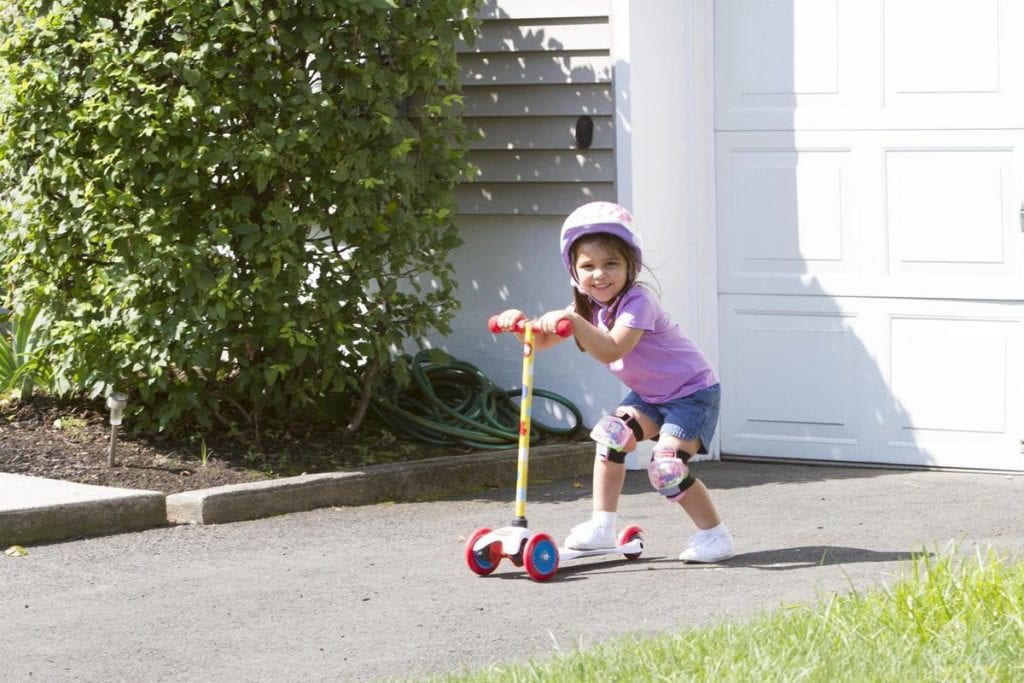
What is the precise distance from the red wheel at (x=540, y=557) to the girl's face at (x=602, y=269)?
91 centimetres

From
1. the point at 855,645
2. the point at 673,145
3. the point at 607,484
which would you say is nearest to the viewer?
the point at 855,645

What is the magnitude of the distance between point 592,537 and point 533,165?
2827 mm

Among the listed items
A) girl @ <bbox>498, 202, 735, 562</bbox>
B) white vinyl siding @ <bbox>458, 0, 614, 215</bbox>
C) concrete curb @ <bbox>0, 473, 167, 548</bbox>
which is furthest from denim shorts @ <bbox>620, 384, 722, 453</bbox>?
white vinyl siding @ <bbox>458, 0, 614, 215</bbox>

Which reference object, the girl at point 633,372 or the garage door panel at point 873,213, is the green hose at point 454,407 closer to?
the garage door panel at point 873,213

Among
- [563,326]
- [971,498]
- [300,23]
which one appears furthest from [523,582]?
[300,23]

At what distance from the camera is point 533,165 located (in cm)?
860

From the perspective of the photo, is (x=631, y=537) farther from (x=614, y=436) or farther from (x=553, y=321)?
(x=553, y=321)

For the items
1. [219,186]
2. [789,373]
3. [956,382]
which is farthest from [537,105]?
[956,382]

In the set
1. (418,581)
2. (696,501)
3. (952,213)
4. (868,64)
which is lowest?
(418,581)

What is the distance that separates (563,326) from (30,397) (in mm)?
3789

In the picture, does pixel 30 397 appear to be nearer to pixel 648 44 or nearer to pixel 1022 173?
pixel 648 44

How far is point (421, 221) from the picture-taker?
7.96 m

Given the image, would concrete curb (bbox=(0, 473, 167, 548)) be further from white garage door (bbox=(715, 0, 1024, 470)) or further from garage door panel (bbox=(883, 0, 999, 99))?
garage door panel (bbox=(883, 0, 999, 99))

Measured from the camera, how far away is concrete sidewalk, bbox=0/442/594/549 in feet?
22.1
